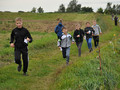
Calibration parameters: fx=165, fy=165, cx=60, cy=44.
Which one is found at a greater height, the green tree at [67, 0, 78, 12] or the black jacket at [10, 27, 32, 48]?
the green tree at [67, 0, 78, 12]

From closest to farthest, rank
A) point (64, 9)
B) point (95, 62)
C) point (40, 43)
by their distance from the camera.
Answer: point (95, 62) < point (40, 43) < point (64, 9)

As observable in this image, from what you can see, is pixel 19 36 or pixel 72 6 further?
pixel 72 6

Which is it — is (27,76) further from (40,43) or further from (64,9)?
(64,9)

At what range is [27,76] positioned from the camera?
6723 mm

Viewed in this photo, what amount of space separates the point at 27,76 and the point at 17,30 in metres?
1.92

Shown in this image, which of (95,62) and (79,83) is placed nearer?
(79,83)

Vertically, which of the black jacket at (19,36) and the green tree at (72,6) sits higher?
the green tree at (72,6)

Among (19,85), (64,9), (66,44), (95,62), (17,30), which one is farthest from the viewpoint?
(64,9)

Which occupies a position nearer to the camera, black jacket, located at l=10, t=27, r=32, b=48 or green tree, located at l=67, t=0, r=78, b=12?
black jacket, located at l=10, t=27, r=32, b=48

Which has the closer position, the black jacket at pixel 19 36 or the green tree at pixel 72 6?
the black jacket at pixel 19 36

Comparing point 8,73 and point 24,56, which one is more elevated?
point 24,56

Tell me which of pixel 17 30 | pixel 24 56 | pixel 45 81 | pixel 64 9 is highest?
pixel 64 9

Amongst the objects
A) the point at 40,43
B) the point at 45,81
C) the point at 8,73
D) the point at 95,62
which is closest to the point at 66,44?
the point at 95,62

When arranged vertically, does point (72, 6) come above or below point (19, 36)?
above
